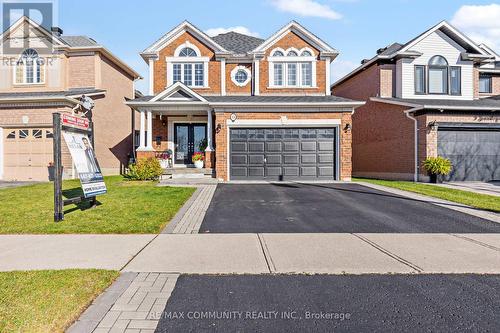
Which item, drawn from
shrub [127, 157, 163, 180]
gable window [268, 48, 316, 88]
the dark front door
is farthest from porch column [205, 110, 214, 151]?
gable window [268, 48, 316, 88]

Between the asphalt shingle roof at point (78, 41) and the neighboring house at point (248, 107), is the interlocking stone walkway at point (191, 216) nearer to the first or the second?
the neighboring house at point (248, 107)

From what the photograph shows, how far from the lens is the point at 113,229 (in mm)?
6312

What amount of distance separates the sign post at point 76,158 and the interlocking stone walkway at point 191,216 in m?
2.41

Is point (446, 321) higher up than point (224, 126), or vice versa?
point (224, 126)

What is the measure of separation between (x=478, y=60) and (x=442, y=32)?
114 inches

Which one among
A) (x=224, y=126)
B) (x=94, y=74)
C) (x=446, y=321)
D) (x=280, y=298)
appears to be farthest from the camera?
(x=94, y=74)

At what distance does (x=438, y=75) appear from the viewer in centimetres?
1966

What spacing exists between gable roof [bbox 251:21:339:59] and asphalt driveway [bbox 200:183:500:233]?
10529 millimetres

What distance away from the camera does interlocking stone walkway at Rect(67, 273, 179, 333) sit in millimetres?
2805

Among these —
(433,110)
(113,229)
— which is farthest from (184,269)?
(433,110)

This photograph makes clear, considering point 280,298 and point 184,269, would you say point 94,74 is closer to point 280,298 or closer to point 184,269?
point 184,269

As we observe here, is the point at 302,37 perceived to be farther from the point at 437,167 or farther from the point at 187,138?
the point at 437,167

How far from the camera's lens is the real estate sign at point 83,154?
24.7 ft

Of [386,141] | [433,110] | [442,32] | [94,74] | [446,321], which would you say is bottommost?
[446,321]
